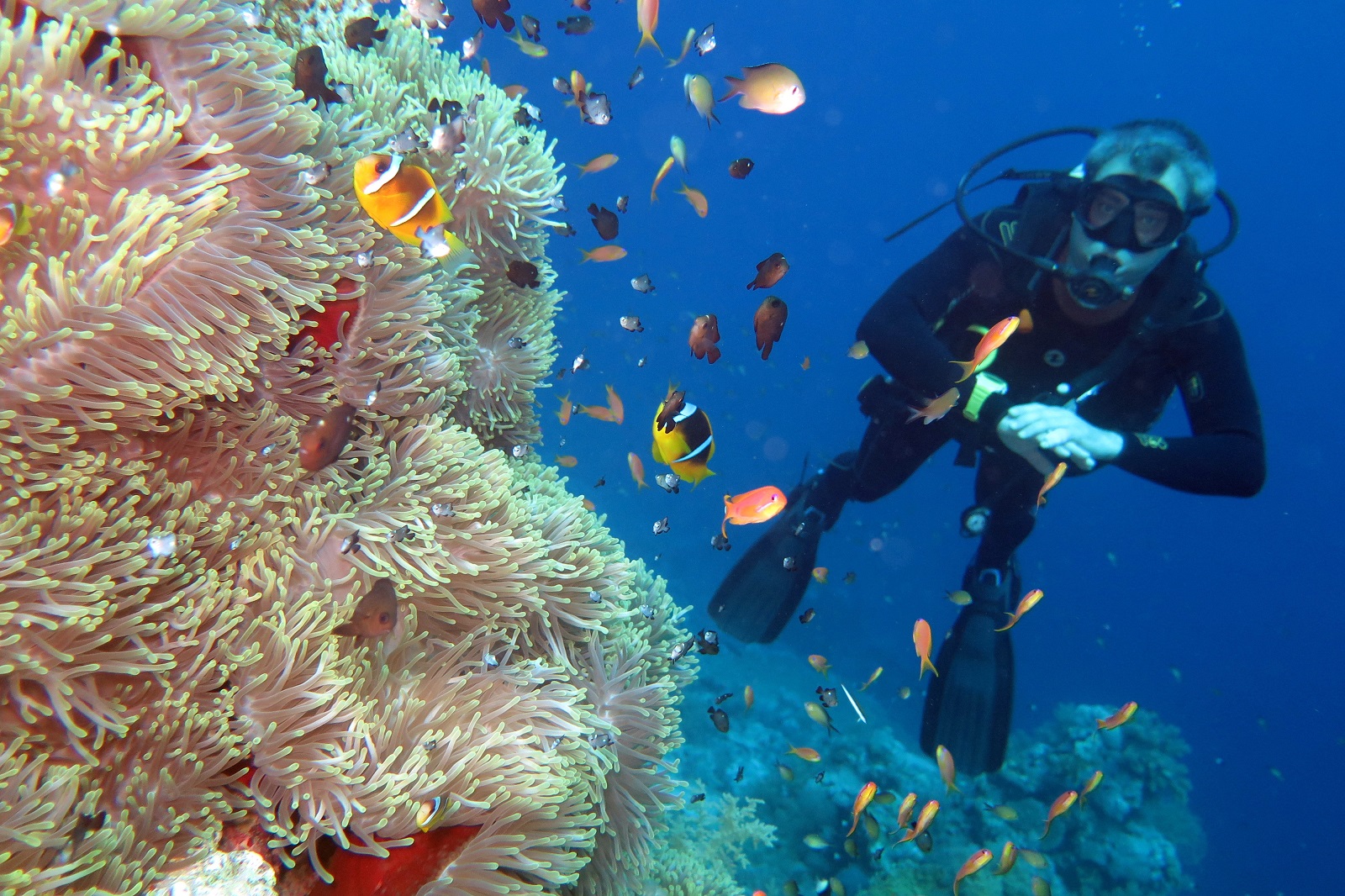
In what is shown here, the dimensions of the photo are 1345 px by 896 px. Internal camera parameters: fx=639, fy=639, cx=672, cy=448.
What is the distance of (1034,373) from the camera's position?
514 cm

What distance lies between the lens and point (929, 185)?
72250 mm

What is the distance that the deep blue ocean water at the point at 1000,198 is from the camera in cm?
3734

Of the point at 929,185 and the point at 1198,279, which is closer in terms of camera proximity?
the point at 1198,279

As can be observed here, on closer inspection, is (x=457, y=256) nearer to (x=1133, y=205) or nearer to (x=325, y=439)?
(x=325, y=439)

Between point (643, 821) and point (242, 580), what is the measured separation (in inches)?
65.3

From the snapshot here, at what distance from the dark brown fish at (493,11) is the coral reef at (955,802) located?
6295mm

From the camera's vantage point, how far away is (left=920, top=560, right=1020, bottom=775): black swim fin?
5.63 m

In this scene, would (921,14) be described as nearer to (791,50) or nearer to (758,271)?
(791,50)

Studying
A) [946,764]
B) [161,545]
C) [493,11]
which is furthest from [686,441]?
→ [946,764]

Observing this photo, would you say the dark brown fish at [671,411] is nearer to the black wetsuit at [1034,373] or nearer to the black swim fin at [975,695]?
the black wetsuit at [1034,373]

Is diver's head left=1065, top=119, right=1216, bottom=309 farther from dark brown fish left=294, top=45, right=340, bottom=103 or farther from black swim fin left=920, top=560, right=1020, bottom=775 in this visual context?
dark brown fish left=294, top=45, right=340, bottom=103

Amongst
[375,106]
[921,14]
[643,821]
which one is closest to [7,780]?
[643,821]

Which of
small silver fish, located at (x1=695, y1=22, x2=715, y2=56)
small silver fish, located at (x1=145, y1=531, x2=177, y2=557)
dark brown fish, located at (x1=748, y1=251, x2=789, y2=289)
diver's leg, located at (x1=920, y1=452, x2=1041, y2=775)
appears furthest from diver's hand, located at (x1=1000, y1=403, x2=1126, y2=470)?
small silver fish, located at (x1=145, y1=531, x2=177, y2=557)

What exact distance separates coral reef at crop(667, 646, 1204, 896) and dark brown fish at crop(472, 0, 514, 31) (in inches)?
248
